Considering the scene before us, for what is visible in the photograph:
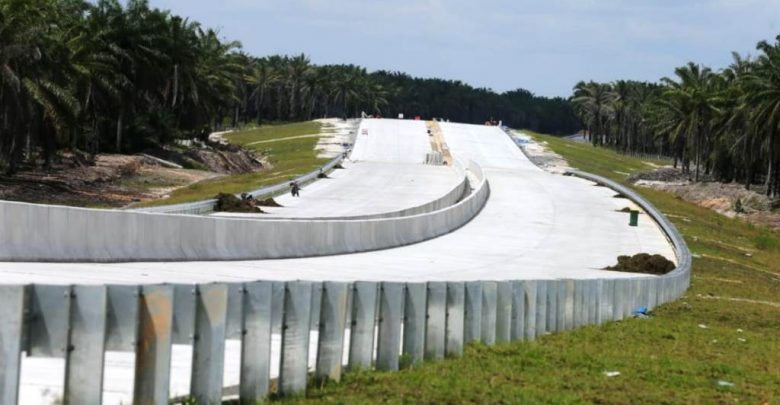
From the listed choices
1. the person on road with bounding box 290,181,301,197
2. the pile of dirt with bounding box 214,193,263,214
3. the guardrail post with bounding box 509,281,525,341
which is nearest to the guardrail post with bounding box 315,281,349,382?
the guardrail post with bounding box 509,281,525,341

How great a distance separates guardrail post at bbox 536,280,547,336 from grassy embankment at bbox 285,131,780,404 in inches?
8.2

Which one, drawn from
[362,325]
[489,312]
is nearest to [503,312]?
[489,312]

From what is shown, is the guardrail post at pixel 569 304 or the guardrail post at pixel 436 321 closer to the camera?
the guardrail post at pixel 436 321

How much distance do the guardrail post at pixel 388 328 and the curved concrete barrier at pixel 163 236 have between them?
11809 mm

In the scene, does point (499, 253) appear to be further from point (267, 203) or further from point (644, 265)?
point (267, 203)

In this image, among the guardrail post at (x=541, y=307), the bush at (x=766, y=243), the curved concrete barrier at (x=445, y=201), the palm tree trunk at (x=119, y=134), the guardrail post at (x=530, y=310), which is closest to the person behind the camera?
the guardrail post at (x=530, y=310)

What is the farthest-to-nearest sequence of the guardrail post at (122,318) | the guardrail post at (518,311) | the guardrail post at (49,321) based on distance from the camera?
the guardrail post at (518,311) < the guardrail post at (122,318) < the guardrail post at (49,321)

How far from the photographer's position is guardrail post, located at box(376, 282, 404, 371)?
14570mm

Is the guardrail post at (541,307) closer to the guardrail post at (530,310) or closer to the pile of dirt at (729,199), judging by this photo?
the guardrail post at (530,310)

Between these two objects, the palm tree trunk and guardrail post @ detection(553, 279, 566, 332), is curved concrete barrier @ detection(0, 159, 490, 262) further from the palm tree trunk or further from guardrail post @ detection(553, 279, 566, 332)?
the palm tree trunk

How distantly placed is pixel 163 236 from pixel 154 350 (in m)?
20.1

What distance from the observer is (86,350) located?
9539 mm

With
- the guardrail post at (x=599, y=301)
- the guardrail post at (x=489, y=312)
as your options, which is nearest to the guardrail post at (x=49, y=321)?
the guardrail post at (x=489, y=312)

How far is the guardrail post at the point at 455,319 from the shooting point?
54.7 ft
